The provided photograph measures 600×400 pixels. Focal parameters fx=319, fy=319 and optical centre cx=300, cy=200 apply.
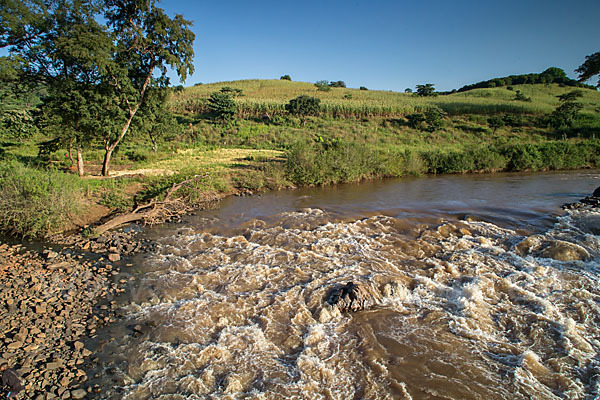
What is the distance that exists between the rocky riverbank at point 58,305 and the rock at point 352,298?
3828mm

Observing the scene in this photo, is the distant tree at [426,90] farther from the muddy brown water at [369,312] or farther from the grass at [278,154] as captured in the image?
the muddy brown water at [369,312]

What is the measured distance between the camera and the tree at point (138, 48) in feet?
45.5

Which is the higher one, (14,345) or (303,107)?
(303,107)

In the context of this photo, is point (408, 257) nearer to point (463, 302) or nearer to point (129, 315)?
point (463, 302)

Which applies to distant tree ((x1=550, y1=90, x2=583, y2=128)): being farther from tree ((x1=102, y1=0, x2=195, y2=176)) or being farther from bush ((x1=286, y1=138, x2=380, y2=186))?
tree ((x1=102, y1=0, x2=195, y2=176))

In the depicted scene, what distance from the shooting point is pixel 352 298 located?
586 centimetres

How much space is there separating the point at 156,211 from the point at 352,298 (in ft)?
25.1

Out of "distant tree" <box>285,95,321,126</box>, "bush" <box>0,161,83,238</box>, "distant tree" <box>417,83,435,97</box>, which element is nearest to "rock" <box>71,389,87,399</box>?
"bush" <box>0,161,83,238</box>

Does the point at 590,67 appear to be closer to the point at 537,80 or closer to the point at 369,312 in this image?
the point at 369,312

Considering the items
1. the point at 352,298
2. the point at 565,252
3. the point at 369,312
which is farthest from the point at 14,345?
the point at 565,252

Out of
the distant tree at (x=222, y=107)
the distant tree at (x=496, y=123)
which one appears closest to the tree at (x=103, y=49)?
the distant tree at (x=222, y=107)

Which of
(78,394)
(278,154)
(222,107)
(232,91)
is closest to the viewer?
(78,394)

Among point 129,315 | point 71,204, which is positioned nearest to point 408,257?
point 129,315

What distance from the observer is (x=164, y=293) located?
20.8ft
